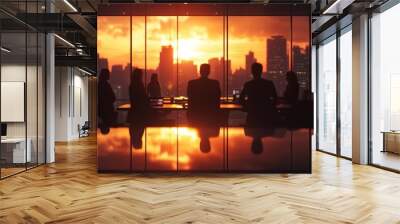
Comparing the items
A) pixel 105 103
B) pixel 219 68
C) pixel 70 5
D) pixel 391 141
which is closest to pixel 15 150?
pixel 105 103

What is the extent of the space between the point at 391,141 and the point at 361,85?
1.46 meters

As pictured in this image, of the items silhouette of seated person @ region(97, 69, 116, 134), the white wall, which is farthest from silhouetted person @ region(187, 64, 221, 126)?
the white wall

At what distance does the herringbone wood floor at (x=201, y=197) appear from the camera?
4.25m

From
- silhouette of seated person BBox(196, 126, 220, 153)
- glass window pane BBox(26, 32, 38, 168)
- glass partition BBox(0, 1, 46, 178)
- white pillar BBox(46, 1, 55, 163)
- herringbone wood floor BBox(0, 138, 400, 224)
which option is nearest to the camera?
herringbone wood floor BBox(0, 138, 400, 224)

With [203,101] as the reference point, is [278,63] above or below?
above

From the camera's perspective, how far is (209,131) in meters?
7.18

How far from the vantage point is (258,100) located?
7219 mm

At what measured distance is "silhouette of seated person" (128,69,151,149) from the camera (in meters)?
7.20

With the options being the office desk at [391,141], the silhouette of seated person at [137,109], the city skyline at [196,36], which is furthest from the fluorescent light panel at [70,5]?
the office desk at [391,141]

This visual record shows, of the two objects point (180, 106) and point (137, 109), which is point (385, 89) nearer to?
point (180, 106)

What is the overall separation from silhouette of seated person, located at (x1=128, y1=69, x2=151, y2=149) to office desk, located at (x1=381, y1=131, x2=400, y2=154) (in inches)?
215

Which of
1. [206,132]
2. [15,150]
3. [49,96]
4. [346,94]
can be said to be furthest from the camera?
[346,94]

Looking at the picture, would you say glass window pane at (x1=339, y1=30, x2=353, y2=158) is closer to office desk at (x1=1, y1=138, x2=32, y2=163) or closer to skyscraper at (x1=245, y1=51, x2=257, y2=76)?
skyscraper at (x1=245, y1=51, x2=257, y2=76)

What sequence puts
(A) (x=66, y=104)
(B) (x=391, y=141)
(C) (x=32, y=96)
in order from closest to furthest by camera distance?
(C) (x=32, y=96), (B) (x=391, y=141), (A) (x=66, y=104)
